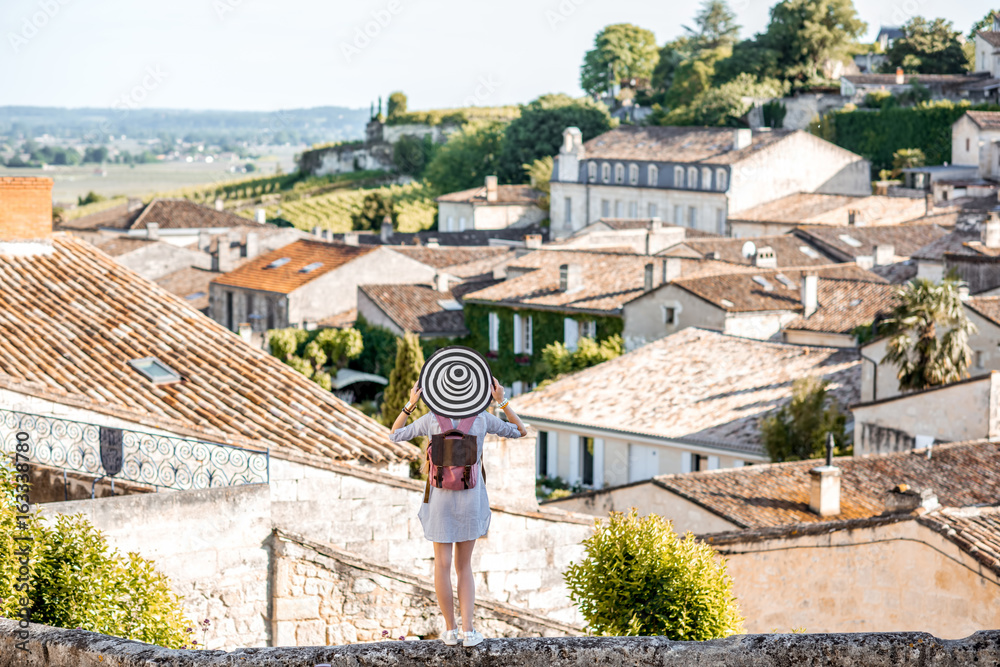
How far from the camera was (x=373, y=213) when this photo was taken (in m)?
99.7

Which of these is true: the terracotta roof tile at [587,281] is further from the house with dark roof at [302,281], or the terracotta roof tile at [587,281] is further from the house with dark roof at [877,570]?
the house with dark roof at [877,570]

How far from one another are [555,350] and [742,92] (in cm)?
5363

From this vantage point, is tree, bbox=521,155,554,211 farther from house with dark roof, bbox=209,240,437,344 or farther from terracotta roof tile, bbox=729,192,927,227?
house with dark roof, bbox=209,240,437,344

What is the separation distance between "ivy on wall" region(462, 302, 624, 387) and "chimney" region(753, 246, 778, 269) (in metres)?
8.23

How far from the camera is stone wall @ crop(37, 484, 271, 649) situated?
10711 millimetres

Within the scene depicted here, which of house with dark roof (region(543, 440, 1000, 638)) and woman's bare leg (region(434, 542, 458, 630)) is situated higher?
woman's bare leg (region(434, 542, 458, 630))

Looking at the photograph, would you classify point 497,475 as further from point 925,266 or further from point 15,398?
point 925,266

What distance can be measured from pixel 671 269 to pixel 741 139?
1461 inches

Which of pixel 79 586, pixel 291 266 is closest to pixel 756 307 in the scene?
pixel 291 266

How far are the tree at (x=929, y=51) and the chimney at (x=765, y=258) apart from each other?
47.7 metres

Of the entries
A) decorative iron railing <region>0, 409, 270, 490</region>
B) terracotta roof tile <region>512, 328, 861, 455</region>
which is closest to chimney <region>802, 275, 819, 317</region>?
terracotta roof tile <region>512, 328, 861, 455</region>

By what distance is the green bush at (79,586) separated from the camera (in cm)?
805

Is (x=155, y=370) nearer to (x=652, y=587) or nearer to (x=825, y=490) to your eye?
(x=652, y=587)

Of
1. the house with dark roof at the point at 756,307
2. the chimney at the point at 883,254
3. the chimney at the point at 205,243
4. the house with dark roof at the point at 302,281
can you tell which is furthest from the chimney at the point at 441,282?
the chimney at the point at 205,243
